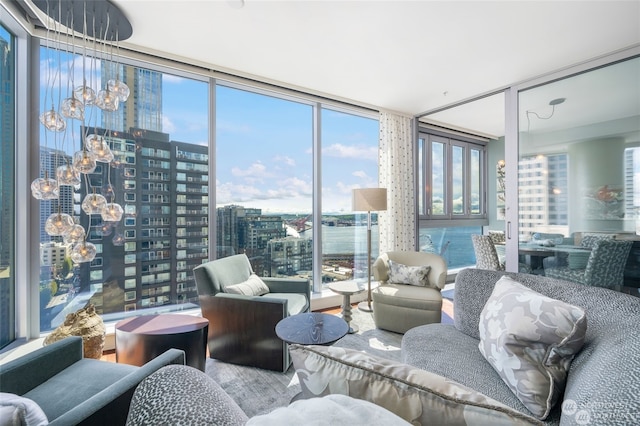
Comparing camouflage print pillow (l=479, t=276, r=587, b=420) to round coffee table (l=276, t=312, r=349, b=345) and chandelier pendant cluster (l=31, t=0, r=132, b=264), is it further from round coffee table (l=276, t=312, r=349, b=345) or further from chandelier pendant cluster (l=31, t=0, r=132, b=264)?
chandelier pendant cluster (l=31, t=0, r=132, b=264)

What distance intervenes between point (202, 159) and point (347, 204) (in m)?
2.01

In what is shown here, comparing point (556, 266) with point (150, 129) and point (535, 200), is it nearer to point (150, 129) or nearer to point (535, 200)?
point (535, 200)

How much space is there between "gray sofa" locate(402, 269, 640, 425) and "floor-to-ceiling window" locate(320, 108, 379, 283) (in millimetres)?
2174

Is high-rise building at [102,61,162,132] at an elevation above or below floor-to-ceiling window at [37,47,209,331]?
above

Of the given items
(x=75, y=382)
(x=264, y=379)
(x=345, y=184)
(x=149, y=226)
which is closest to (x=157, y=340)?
(x=75, y=382)

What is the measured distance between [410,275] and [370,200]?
3.17 feet

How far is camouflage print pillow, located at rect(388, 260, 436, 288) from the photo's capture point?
302 cm

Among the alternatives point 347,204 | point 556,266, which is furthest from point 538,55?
point 347,204

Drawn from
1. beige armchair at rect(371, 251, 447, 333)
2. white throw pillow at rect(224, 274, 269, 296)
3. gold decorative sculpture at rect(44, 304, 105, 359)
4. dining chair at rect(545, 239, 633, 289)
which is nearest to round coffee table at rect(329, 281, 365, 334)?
beige armchair at rect(371, 251, 447, 333)

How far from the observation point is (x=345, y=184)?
3.99 m

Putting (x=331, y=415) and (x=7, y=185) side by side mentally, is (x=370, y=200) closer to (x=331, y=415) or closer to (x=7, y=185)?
(x=331, y=415)

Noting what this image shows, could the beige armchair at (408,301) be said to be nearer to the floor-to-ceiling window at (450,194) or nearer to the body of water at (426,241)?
the body of water at (426,241)

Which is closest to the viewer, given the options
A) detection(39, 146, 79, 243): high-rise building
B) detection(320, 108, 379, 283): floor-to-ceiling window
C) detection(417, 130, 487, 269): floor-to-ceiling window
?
detection(39, 146, 79, 243): high-rise building

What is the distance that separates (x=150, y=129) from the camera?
2.79 m
